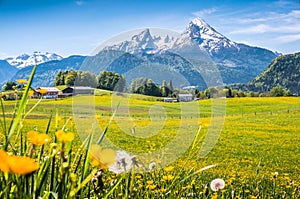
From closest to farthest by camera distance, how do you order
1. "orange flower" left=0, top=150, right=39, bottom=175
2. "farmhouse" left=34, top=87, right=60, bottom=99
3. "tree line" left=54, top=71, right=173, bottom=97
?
1. "orange flower" left=0, top=150, right=39, bottom=175
2. "farmhouse" left=34, top=87, right=60, bottom=99
3. "tree line" left=54, top=71, right=173, bottom=97

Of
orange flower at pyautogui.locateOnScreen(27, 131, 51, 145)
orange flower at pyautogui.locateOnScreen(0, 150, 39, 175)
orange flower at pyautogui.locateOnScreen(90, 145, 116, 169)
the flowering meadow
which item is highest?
orange flower at pyautogui.locateOnScreen(27, 131, 51, 145)

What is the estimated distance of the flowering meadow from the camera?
38.9 inches

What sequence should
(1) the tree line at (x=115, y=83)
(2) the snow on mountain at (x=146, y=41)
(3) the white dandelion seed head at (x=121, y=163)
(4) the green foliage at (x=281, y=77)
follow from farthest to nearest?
(4) the green foliage at (x=281, y=77) → (1) the tree line at (x=115, y=83) → (2) the snow on mountain at (x=146, y=41) → (3) the white dandelion seed head at (x=121, y=163)

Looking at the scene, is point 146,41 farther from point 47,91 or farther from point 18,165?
point 18,165

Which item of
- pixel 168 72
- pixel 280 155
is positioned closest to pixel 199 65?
pixel 168 72

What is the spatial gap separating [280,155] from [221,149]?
1.93m

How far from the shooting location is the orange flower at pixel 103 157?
3.23 feet

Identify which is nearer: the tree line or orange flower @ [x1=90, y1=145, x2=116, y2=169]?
orange flower @ [x1=90, y1=145, x2=116, y2=169]

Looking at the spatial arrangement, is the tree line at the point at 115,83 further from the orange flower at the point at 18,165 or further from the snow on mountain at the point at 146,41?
the orange flower at the point at 18,165

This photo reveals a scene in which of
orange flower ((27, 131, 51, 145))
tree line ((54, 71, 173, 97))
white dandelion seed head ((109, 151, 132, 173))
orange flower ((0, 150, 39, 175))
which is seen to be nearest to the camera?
orange flower ((0, 150, 39, 175))

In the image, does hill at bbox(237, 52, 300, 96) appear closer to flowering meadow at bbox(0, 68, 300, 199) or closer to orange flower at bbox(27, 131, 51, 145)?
flowering meadow at bbox(0, 68, 300, 199)

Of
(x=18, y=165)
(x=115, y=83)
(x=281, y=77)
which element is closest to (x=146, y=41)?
(x=18, y=165)

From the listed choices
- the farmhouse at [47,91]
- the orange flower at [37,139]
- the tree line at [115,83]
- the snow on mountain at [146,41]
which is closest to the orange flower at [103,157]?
the orange flower at [37,139]

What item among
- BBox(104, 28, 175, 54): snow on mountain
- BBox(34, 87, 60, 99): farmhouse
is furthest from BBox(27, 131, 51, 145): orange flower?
BBox(104, 28, 175, 54): snow on mountain
